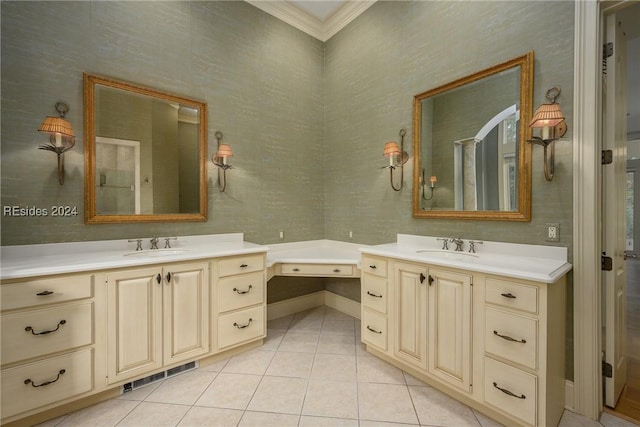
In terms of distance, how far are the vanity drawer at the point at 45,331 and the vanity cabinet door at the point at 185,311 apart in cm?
46

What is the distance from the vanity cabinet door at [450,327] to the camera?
1733 millimetres

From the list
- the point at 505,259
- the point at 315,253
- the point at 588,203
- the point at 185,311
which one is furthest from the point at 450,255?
the point at 185,311

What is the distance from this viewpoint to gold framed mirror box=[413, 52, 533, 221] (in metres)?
1.97

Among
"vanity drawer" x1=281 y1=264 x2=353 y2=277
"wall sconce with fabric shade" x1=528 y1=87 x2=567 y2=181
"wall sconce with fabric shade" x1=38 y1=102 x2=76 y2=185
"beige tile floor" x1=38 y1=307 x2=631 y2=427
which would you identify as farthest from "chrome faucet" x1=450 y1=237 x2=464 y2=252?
"wall sconce with fabric shade" x1=38 y1=102 x2=76 y2=185

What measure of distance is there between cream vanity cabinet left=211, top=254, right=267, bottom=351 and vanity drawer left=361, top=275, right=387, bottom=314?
0.94m

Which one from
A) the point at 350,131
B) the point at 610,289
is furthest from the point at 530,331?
the point at 350,131

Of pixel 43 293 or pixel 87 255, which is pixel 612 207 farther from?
pixel 87 255

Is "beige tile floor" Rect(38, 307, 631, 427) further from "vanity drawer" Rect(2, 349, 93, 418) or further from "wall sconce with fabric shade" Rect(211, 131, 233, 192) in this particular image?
"wall sconce with fabric shade" Rect(211, 131, 233, 192)

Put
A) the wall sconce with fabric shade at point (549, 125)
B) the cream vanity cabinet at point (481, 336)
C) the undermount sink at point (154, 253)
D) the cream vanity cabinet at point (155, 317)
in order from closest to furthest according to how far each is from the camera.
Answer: the cream vanity cabinet at point (481, 336) < the wall sconce with fabric shade at point (549, 125) < the cream vanity cabinet at point (155, 317) < the undermount sink at point (154, 253)

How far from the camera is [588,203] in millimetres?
1688

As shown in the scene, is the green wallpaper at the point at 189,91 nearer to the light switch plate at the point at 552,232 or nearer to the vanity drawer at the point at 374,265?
the vanity drawer at the point at 374,265

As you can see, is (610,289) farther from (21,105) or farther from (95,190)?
(21,105)

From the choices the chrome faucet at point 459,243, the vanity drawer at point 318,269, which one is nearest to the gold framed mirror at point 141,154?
the vanity drawer at point 318,269

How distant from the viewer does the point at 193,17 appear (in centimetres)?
267
